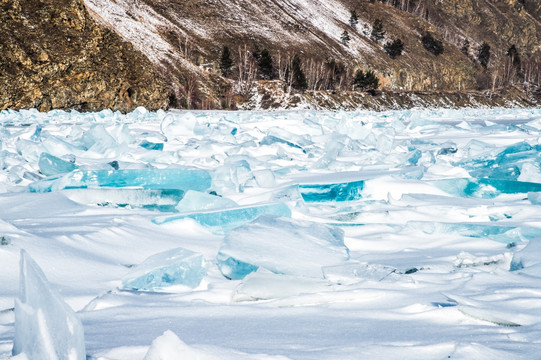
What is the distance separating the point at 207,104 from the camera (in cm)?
2978

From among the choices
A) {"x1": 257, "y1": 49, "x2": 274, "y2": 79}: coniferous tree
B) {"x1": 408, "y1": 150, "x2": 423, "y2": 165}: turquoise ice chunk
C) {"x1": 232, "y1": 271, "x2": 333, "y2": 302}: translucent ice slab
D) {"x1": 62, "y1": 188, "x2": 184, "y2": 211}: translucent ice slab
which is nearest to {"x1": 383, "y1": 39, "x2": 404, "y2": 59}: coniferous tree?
{"x1": 257, "y1": 49, "x2": 274, "y2": 79}: coniferous tree

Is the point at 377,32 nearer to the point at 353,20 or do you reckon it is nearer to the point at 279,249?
the point at 353,20

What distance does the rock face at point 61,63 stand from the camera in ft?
41.4

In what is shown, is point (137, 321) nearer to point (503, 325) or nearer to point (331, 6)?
point (503, 325)

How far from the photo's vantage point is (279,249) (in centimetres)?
132

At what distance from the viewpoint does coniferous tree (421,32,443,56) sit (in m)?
61.9

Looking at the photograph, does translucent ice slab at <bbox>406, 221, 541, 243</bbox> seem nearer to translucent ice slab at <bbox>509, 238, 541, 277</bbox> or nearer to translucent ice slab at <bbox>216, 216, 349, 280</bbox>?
translucent ice slab at <bbox>509, 238, 541, 277</bbox>

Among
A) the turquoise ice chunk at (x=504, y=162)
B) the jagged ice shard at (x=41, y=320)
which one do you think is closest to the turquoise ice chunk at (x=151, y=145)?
the turquoise ice chunk at (x=504, y=162)

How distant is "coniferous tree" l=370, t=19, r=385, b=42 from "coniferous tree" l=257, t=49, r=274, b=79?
2302 centimetres

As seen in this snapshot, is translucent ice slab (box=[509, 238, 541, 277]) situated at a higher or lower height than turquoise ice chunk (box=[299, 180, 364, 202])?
higher

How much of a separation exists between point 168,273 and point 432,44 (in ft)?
225

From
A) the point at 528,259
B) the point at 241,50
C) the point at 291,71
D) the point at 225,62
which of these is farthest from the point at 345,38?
the point at 528,259

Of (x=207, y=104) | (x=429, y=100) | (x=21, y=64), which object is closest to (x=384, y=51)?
(x=429, y=100)

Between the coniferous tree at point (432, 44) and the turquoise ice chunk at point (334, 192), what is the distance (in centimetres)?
6597
